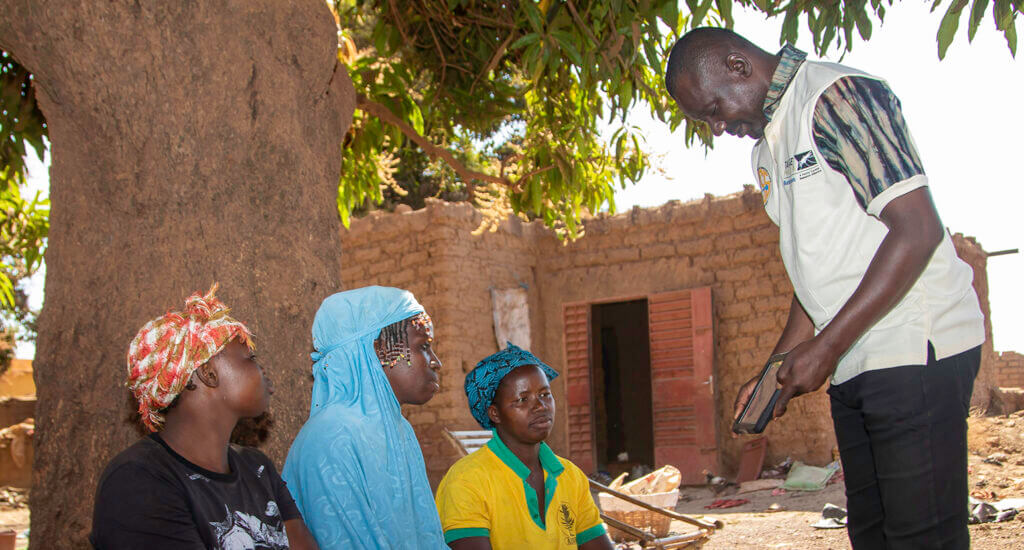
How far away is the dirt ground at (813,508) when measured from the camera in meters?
5.44

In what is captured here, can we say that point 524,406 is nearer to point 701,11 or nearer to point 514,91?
point 701,11

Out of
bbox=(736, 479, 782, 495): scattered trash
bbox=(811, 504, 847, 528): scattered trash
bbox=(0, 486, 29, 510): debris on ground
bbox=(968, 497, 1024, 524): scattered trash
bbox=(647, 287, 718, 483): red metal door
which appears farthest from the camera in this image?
bbox=(0, 486, 29, 510): debris on ground

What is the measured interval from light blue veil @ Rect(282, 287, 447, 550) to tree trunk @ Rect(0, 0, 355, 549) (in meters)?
0.54

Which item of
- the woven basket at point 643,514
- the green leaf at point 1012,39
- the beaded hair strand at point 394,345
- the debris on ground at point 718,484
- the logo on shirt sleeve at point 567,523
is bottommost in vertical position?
the debris on ground at point 718,484

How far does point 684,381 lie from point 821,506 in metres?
2.35

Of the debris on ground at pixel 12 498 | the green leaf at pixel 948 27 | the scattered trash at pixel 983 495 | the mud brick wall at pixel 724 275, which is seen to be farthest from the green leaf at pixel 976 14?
the debris on ground at pixel 12 498

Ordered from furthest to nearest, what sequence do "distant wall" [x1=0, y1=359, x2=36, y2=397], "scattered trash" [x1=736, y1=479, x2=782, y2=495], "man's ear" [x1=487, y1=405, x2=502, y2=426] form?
"distant wall" [x1=0, y1=359, x2=36, y2=397], "scattered trash" [x1=736, y1=479, x2=782, y2=495], "man's ear" [x1=487, y1=405, x2=502, y2=426]

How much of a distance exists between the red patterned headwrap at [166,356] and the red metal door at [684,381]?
7.27 m

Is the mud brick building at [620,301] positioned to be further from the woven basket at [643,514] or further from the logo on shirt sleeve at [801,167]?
the logo on shirt sleeve at [801,167]

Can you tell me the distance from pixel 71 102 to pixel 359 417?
1483 millimetres

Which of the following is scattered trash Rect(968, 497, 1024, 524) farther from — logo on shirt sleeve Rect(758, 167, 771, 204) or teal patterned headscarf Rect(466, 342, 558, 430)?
logo on shirt sleeve Rect(758, 167, 771, 204)

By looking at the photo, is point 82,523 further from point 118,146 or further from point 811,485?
point 811,485

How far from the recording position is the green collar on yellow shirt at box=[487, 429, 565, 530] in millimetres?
2916

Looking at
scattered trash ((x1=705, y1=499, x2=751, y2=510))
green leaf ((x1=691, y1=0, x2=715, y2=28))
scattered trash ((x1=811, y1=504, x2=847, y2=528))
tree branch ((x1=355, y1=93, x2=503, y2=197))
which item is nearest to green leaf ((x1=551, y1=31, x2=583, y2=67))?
green leaf ((x1=691, y1=0, x2=715, y2=28))
